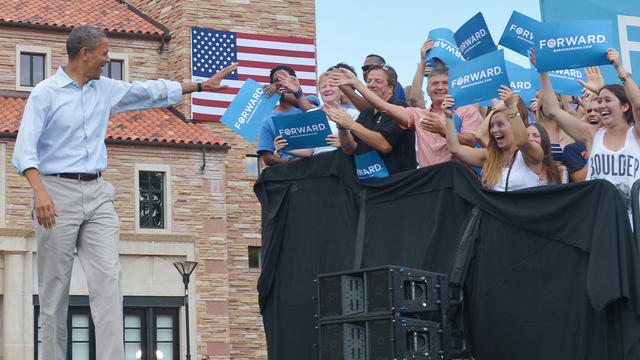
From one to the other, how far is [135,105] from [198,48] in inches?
990

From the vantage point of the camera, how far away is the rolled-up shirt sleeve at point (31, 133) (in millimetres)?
6660

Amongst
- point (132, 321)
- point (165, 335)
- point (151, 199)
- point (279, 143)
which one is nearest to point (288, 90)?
point (279, 143)

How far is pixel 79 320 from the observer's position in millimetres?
28609

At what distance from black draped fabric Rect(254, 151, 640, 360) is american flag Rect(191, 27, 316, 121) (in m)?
22.6

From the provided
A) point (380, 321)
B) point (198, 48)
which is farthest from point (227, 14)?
point (380, 321)

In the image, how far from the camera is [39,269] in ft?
22.6

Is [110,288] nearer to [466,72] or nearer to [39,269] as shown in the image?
[39,269]

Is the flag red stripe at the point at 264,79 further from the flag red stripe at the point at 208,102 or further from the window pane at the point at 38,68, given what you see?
the window pane at the point at 38,68

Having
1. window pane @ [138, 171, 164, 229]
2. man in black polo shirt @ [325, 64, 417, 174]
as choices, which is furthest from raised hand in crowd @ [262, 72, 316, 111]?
window pane @ [138, 171, 164, 229]

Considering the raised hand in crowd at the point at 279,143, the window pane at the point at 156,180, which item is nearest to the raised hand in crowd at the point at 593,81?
the raised hand in crowd at the point at 279,143

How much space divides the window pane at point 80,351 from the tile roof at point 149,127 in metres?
5.75

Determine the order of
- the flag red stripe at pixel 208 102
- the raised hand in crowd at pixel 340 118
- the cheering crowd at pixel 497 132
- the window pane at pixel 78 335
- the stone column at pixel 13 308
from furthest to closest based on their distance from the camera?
the flag red stripe at pixel 208 102 < the window pane at pixel 78 335 < the stone column at pixel 13 308 < the raised hand in crowd at pixel 340 118 < the cheering crowd at pixel 497 132

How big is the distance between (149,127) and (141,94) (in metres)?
24.3

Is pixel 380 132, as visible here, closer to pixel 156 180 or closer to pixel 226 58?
pixel 156 180
